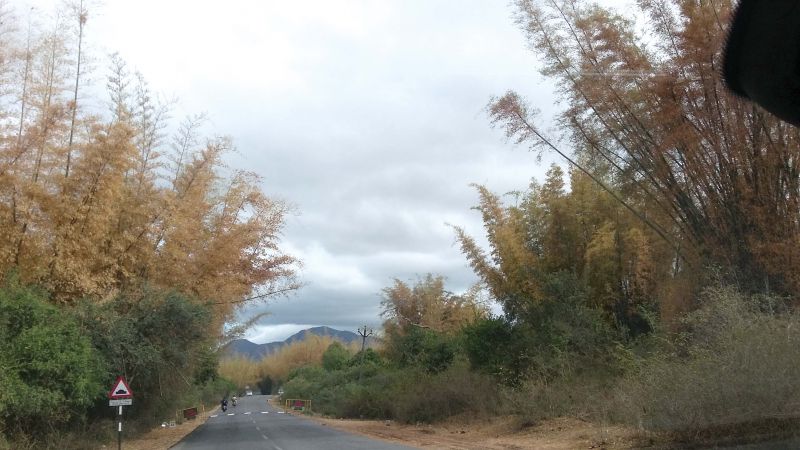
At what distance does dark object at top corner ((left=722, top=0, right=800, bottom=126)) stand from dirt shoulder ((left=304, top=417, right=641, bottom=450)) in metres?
10.9

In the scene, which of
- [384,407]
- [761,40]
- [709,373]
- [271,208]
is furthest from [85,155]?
[384,407]

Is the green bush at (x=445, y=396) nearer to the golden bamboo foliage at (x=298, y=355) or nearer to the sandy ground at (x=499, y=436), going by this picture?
the sandy ground at (x=499, y=436)

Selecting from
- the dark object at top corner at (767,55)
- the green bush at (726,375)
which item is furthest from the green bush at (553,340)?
the dark object at top corner at (767,55)

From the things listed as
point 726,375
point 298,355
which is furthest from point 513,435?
point 298,355

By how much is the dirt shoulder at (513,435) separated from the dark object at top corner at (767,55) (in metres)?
10.9

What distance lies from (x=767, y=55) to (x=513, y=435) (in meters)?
19.1

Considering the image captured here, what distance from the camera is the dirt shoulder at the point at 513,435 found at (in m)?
16.6

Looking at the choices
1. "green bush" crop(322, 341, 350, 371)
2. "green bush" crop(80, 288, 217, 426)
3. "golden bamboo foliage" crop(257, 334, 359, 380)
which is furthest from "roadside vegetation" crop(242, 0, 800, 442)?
"golden bamboo foliage" crop(257, 334, 359, 380)

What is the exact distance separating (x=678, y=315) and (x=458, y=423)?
1223 cm

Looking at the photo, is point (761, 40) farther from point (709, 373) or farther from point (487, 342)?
point (487, 342)

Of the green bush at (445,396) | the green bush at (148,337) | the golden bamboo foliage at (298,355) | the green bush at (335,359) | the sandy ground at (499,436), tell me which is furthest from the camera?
the golden bamboo foliage at (298,355)

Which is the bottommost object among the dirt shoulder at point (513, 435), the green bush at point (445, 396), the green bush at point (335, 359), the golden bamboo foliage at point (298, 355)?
the dirt shoulder at point (513, 435)

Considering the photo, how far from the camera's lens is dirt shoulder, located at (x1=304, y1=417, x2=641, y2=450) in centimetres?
1658

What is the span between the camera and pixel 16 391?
57.1 ft
